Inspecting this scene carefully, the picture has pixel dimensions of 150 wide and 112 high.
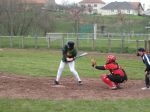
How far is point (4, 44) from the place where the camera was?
4375 cm

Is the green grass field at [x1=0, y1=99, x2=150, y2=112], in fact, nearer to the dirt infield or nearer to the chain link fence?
the dirt infield

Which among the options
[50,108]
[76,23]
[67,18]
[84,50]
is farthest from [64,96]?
[67,18]

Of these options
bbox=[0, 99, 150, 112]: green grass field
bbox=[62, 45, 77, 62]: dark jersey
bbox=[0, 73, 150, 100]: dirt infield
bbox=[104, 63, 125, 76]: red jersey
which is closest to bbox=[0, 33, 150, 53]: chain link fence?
bbox=[0, 73, 150, 100]: dirt infield

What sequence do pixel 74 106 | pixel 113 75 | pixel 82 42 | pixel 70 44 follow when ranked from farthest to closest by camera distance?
1. pixel 82 42
2. pixel 70 44
3. pixel 113 75
4. pixel 74 106

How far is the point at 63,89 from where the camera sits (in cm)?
1327

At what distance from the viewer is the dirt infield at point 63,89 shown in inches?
467

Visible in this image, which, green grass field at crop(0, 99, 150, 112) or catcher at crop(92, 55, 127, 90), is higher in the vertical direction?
catcher at crop(92, 55, 127, 90)

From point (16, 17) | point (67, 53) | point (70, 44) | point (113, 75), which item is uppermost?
point (16, 17)

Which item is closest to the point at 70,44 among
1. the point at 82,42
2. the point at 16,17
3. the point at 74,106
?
the point at 74,106

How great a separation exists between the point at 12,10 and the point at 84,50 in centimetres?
2057

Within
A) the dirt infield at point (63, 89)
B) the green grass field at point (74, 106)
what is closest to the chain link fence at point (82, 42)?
the dirt infield at point (63, 89)

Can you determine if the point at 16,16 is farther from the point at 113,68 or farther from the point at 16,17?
the point at 113,68

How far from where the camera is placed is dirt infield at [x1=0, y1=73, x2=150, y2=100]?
467 inches

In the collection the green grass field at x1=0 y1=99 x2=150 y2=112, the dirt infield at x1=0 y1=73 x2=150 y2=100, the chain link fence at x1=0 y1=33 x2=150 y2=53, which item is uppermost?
the green grass field at x1=0 y1=99 x2=150 y2=112
